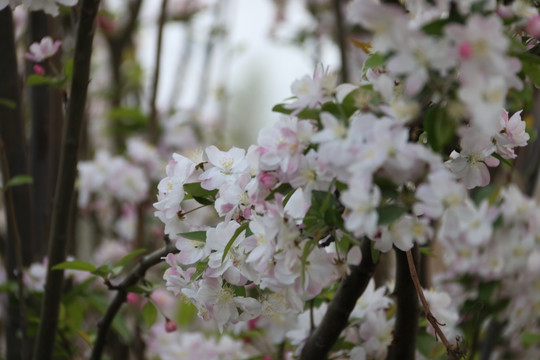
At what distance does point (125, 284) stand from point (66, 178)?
0.14 meters

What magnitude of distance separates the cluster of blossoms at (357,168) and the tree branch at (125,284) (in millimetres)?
63

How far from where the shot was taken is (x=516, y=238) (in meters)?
1.02

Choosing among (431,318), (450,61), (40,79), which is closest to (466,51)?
(450,61)

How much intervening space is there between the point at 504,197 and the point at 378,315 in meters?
0.40

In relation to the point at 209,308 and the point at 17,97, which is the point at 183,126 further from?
the point at 209,308

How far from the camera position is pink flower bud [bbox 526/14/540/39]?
552mm

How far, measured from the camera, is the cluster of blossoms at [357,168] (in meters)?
0.39

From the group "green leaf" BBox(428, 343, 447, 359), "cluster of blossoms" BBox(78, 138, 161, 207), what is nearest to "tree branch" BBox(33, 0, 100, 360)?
"green leaf" BBox(428, 343, 447, 359)

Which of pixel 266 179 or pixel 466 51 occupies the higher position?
pixel 466 51

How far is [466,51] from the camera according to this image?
0.37m

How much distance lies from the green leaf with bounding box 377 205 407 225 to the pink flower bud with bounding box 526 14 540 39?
0.25 m

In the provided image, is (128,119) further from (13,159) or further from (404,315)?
(404,315)

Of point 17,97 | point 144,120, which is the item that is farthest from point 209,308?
point 144,120

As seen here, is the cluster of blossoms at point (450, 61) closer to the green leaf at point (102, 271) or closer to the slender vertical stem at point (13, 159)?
the green leaf at point (102, 271)
